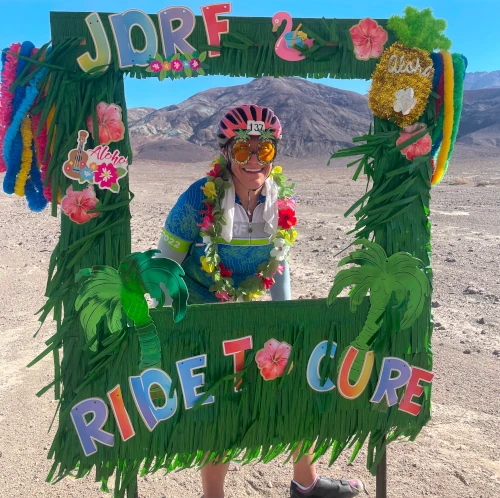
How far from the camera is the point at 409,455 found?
114 inches

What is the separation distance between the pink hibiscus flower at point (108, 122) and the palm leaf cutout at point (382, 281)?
92cm

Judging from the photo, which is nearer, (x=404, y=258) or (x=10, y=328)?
(x=404, y=258)

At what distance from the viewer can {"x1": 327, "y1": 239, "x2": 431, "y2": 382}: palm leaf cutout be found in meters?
2.02

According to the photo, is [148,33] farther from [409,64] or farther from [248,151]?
[409,64]

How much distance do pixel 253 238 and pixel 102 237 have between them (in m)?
0.66

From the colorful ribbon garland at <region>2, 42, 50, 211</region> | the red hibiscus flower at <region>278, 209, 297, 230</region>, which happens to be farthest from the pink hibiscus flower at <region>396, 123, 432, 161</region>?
the colorful ribbon garland at <region>2, 42, 50, 211</region>

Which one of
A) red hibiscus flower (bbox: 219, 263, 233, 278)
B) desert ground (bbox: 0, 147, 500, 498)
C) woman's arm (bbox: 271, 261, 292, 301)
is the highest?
red hibiscus flower (bbox: 219, 263, 233, 278)

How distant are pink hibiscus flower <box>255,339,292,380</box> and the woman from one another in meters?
0.31

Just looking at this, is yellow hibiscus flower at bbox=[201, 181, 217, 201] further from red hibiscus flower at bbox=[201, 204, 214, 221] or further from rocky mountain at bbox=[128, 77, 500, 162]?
rocky mountain at bbox=[128, 77, 500, 162]

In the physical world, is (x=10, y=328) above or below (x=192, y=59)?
below

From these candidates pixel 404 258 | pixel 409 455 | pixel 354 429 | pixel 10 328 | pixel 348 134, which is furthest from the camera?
pixel 348 134

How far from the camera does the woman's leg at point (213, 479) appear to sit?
2.37 meters

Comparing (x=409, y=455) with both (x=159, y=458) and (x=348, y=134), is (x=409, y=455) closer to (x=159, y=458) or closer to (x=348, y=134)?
(x=159, y=458)

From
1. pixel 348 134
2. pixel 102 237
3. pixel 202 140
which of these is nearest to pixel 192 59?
pixel 102 237
